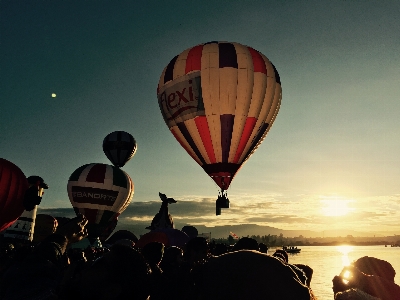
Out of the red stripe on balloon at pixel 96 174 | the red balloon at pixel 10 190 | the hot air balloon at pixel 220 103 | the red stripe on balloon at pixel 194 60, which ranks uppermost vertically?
the red stripe on balloon at pixel 194 60

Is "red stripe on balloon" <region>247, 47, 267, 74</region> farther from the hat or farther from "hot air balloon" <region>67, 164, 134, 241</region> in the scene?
"hot air balloon" <region>67, 164, 134, 241</region>

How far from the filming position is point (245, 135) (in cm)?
1844

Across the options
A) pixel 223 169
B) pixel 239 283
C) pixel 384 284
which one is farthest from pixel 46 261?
pixel 223 169

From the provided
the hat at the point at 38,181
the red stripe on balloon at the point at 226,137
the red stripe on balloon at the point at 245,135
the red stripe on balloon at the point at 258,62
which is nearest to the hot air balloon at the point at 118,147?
the red stripe on balloon at the point at 226,137

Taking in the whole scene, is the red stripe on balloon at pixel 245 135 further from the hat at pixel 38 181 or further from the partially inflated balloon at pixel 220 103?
the hat at pixel 38 181

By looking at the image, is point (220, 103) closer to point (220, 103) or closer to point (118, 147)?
point (220, 103)

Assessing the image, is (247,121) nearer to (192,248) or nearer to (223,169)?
(223,169)

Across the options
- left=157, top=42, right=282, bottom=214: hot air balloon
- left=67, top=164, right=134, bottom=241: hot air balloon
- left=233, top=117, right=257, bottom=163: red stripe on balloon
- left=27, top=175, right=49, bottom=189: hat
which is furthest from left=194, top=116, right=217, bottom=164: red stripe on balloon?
left=67, top=164, right=134, bottom=241: hot air balloon

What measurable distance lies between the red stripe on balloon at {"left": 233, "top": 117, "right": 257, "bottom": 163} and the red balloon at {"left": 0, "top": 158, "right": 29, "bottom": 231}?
11.5 meters

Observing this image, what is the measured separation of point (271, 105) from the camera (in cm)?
1923

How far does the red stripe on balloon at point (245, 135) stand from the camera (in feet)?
60.2

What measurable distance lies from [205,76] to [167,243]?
28.1ft

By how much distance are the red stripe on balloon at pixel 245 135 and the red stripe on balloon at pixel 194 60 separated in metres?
3.85

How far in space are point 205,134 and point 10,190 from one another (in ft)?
36.3
